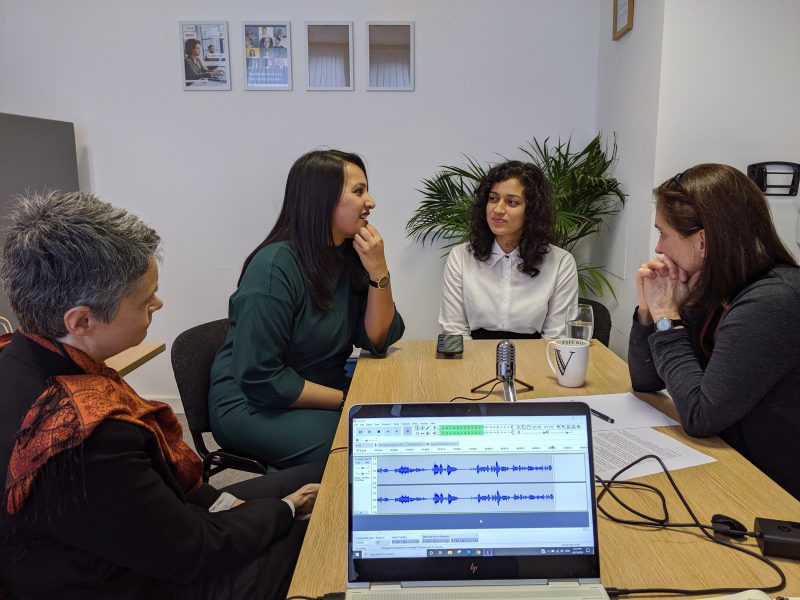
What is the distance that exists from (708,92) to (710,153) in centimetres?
24

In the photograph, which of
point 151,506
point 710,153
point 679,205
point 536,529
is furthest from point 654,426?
point 710,153

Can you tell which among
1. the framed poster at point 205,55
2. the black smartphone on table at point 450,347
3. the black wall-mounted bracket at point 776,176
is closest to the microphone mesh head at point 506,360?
the black smartphone on table at point 450,347

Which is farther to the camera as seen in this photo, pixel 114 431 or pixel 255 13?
pixel 255 13

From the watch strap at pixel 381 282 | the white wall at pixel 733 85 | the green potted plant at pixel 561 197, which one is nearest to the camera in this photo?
the watch strap at pixel 381 282

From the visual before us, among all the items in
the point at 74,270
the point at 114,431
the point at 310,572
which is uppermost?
the point at 74,270

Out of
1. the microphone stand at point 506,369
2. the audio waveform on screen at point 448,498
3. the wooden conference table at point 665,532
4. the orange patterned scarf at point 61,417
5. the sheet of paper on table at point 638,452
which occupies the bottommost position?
the wooden conference table at point 665,532

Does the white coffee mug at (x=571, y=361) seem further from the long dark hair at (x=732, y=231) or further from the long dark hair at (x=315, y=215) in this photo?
the long dark hair at (x=315, y=215)

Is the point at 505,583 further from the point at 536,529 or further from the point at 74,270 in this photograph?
the point at 74,270

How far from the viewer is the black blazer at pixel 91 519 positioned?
82 cm

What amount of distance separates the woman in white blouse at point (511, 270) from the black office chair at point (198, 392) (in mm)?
1047

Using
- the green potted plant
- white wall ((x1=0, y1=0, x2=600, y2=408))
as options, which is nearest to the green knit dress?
the green potted plant

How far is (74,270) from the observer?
91 centimetres

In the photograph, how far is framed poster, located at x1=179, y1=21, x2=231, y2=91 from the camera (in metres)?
3.20

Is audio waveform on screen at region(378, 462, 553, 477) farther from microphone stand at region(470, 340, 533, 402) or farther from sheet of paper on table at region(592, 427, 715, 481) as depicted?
microphone stand at region(470, 340, 533, 402)
